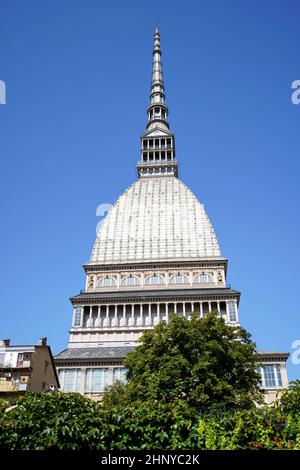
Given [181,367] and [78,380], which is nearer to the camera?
[181,367]

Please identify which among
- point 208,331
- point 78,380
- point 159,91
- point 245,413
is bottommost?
point 245,413

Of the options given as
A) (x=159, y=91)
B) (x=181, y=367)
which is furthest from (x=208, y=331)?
(x=159, y=91)

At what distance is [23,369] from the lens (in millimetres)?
37219

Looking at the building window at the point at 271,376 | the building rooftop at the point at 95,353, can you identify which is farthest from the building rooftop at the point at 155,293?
the building window at the point at 271,376

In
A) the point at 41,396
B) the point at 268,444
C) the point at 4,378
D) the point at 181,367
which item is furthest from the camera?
the point at 4,378

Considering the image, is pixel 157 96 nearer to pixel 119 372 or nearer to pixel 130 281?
pixel 130 281

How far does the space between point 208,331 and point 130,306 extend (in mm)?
38633

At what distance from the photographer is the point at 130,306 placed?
71.1 m

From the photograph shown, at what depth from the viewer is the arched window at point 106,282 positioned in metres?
76.8

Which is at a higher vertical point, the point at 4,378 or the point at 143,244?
the point at 143,244

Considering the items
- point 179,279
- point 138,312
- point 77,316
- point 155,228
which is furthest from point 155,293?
point 155,228

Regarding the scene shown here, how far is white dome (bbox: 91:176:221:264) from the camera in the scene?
268ft

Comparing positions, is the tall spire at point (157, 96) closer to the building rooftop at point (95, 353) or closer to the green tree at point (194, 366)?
the building rooftop at point (95, 353)
